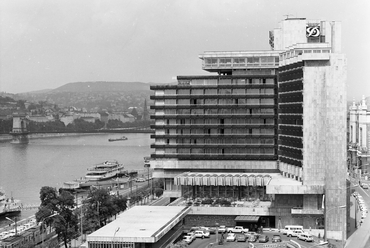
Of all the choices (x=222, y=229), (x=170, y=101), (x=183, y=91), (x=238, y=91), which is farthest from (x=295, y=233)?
(x=170, y=101)

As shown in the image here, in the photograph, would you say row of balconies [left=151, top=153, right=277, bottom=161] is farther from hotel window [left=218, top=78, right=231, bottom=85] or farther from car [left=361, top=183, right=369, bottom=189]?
car [left=361, top=183, right=369, bottom=189]

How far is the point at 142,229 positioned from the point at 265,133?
1937cm

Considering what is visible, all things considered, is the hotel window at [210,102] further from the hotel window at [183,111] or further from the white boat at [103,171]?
the white boat at [103,171]

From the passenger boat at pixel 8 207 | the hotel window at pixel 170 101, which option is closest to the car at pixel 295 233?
the hotel window at pixel 170 101

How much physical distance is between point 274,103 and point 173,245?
18.7 meters

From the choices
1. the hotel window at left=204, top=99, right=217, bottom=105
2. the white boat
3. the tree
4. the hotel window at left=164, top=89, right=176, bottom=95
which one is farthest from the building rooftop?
the white boat

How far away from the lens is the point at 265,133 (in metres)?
51.6

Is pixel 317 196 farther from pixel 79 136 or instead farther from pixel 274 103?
pixel 79 136

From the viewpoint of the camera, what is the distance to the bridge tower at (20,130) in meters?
165

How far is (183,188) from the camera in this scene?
51938mm

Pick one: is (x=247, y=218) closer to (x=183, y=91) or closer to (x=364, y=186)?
(x=183, y=91)

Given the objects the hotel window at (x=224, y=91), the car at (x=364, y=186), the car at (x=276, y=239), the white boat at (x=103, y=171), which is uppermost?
the hotel window at (x=224, y=91)

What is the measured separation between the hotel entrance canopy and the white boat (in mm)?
44380

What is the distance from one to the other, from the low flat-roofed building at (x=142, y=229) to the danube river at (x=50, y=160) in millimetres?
24393
